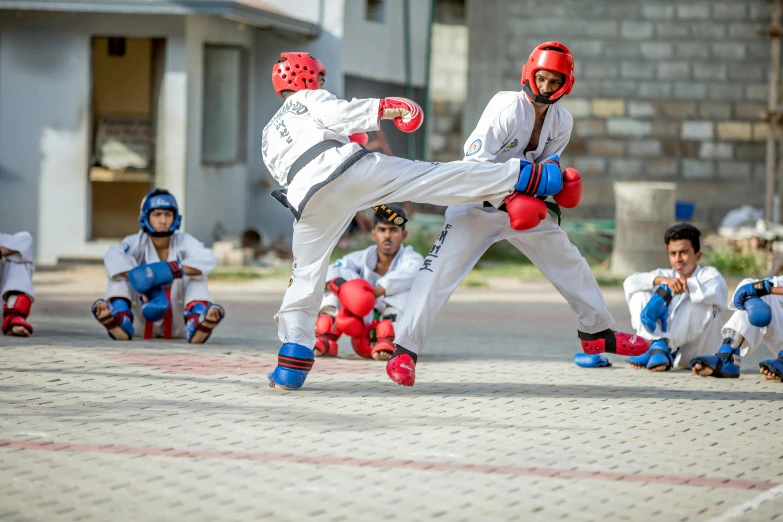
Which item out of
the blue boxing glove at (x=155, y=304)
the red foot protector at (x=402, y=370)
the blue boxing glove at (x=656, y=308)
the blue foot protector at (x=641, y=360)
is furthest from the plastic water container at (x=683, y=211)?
the red foot protector at (x=402, y=370)

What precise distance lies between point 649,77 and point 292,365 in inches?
509

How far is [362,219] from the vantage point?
16.7m

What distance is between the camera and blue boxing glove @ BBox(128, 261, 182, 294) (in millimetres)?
8312

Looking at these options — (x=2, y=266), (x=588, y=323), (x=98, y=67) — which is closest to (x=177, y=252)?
(x=2, y=266)

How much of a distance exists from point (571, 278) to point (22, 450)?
332cm

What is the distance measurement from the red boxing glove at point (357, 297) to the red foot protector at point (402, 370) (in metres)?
1.34

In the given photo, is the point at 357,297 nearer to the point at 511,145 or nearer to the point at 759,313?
→ the point at 511,145

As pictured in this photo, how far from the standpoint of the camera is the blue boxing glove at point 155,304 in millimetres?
8484

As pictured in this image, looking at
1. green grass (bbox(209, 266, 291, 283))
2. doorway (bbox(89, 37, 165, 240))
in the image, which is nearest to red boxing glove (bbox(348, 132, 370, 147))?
green grass (bbox(209, 266, 291, 283))

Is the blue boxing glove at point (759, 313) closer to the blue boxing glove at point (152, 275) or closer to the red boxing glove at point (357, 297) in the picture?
the red boxing glove at point (357, 297)

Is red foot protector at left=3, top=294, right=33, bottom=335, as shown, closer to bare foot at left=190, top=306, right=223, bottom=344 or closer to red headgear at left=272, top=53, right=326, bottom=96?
bare foot at left=190, top=306, right=223, bottom=344

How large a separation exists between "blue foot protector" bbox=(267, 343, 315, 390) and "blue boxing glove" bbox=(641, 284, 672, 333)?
2.32 meters

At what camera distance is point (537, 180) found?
6.29m

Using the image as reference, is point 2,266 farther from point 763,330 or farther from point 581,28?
point 581,28
